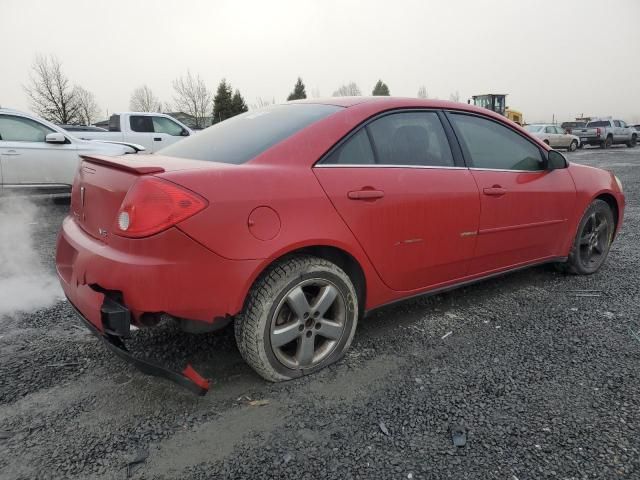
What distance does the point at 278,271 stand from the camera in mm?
2305

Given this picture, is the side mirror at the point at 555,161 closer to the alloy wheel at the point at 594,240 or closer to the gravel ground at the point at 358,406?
the alloy wheel at the point at 594,240

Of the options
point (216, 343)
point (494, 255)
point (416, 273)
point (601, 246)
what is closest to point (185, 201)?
point (216, 343)

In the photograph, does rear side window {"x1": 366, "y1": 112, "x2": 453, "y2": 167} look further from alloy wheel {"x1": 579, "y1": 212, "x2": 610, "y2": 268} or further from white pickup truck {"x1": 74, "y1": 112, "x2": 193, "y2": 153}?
white pickup truck {"x1": 74, "y1": 112, "x2": 193, "y2": 153}

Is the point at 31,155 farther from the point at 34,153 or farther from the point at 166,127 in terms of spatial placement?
the point at 166,127

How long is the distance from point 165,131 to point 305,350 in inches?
462

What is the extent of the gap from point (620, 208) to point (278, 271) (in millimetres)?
3585

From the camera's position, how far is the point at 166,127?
42.4 feet

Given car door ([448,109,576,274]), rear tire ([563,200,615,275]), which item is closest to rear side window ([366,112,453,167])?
car door ([448,109,576,274])

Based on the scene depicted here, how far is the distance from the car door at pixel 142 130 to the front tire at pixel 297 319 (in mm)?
11079

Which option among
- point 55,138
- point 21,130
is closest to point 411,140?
point 55,138

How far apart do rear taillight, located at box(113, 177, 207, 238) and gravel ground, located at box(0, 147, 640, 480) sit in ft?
2.80

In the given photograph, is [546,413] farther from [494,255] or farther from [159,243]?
[159,243]

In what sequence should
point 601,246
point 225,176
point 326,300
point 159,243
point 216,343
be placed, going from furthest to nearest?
point 601,246 → point 216,343 → point 326,300 → point 225,176 → point 159,243

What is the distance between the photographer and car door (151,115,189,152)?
12.6 metres
